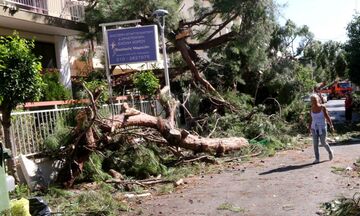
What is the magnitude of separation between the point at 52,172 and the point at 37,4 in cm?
856

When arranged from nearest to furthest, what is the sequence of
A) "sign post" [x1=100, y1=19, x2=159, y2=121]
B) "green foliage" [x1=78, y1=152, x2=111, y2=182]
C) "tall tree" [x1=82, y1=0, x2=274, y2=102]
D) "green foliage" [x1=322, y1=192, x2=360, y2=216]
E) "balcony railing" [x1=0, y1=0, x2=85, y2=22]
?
"green foliage" [x1=322, y1=192, x2=360, y2=216], "green foliage" [x1=78, y1=152, x2=111, y2=182], "sign post" [x1=100, y1=19, x2=159, y2=121], "balcony railing" [x1=0, y1=0, x2=85, y2=22], "tall tree" [x1=82, y1=0, x2=274, y2=102]

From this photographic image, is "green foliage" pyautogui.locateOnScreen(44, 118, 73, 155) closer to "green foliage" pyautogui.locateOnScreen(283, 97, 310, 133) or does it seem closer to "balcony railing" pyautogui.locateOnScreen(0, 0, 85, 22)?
"balcony railing" pyautogui.locateOnScreen(0, 0, 85, 22)

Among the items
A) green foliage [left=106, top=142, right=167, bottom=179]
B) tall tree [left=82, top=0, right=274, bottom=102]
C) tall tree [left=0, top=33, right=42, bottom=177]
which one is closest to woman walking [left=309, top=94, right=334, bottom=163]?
green foliage [left=106, top=142, right=167, bottom=179]

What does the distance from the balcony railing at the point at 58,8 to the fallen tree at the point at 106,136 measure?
6.20 m

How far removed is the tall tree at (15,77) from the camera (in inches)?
337

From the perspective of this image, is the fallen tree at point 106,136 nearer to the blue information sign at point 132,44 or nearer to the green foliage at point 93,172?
the green foliage at point 93,172

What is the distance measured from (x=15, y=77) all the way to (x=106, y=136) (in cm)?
260

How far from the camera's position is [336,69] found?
5097 centimetres

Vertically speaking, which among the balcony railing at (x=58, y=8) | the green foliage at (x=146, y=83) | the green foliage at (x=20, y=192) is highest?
the balcony railing at (x=58, y=8)

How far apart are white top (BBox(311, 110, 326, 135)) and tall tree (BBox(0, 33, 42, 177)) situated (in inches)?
242

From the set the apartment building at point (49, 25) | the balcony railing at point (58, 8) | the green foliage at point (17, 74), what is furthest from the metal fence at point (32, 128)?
the balcony railing at point (58, 8)

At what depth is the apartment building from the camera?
1557 cm

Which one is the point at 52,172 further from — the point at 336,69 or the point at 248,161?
the point at 336,69

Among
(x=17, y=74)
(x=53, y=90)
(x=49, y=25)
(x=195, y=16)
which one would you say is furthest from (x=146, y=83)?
(x=17, y=74)
